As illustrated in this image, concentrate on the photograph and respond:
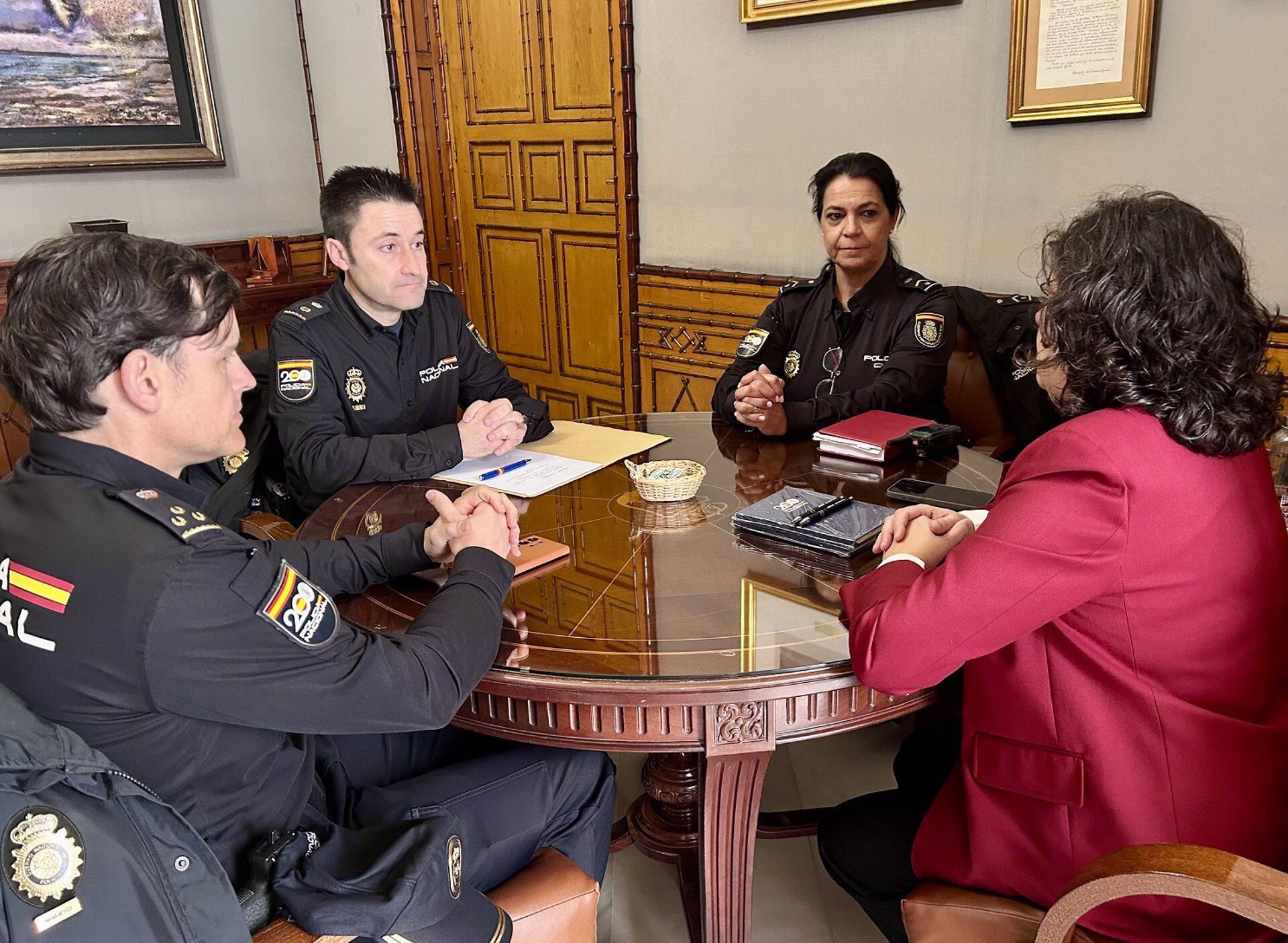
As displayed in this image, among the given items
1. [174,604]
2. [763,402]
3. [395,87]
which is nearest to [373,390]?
[763,402]

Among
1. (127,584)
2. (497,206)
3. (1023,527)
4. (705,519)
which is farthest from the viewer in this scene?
(497,206)

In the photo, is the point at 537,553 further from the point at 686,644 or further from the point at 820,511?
the point at 820,511

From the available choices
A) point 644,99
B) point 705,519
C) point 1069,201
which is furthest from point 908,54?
point 705,519

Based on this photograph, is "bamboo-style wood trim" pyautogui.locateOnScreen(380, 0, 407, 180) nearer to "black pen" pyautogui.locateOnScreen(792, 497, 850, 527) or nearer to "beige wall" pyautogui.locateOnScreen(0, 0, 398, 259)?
"beige wall" pyautogui.locateOnScreen(0, 0, 398, 259)

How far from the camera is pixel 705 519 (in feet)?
5.62

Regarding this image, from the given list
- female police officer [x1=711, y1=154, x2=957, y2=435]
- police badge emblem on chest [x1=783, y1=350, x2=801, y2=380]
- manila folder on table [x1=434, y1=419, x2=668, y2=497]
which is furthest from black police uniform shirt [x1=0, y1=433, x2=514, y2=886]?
police badge emblem on chest [x1=783, y1=350, x2=801, y2=380]

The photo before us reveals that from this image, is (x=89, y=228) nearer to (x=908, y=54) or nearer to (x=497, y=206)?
(x=497, y=206)

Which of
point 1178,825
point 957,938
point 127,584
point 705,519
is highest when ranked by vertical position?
point 127,584

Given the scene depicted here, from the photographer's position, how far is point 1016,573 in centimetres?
107

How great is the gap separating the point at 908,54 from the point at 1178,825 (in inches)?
102

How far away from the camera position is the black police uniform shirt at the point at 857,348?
236 cm

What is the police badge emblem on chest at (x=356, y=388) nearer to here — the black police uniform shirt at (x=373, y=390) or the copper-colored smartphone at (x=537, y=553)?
the black police uniform shirt at (x=373, y=390)

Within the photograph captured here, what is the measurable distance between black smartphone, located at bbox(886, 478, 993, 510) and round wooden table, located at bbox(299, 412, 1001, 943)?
5cm

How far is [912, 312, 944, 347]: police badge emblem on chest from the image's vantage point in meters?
2.44
